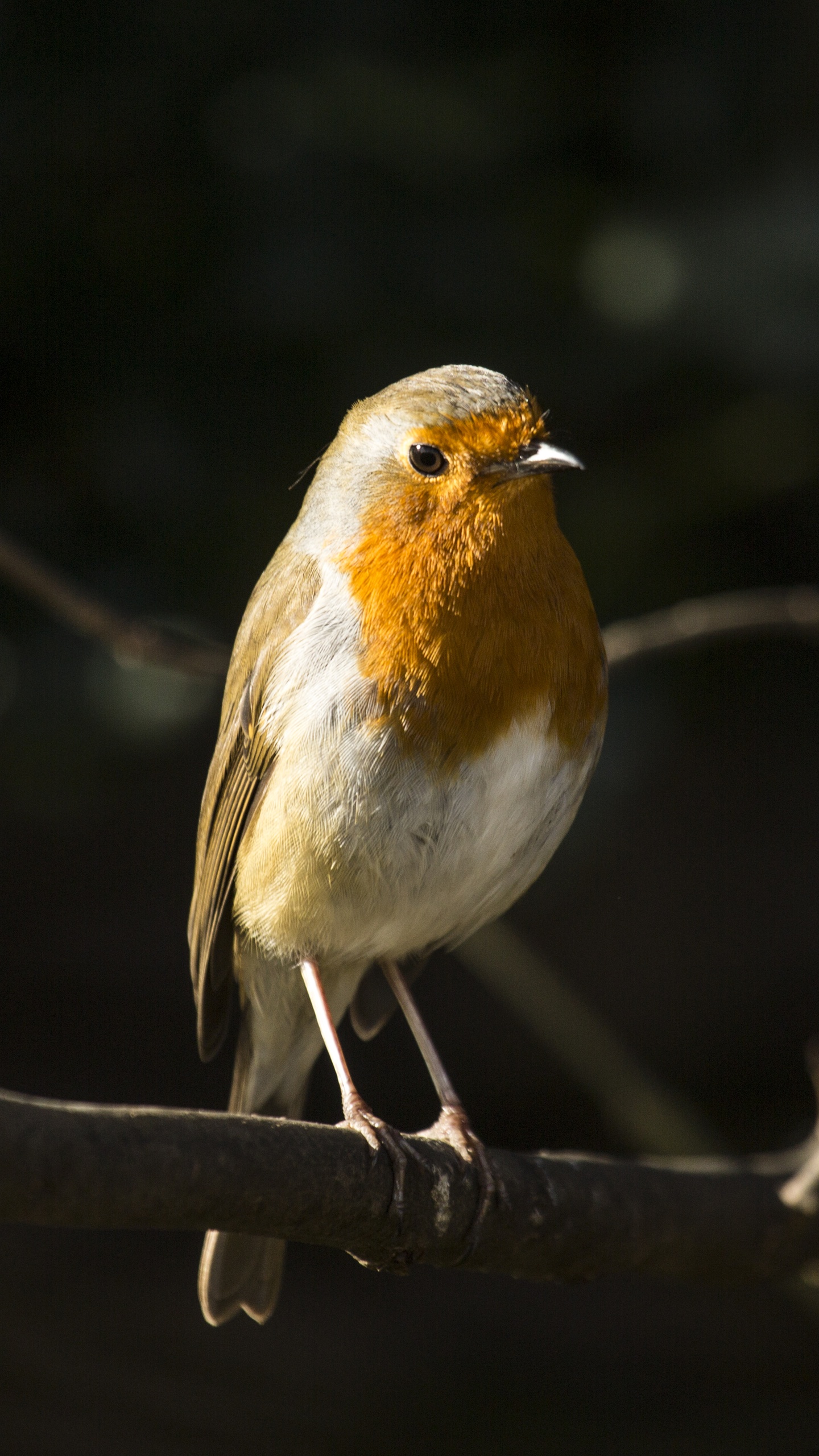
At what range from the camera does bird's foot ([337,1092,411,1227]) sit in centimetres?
184

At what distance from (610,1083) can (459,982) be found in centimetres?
99

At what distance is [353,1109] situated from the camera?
207 cm

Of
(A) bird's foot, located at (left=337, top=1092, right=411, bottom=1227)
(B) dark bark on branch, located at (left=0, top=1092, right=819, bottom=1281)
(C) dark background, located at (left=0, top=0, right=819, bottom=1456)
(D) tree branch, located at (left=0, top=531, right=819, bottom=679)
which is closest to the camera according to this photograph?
(B) dark bark on branch, located at (left=0, top=1092, right=819, bottom=1281)

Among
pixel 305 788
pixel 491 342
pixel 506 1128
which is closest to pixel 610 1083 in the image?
pixel 506 1128

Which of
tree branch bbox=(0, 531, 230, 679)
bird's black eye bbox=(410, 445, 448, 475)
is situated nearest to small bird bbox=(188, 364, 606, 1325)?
bird's black eye bbox=(410, 445, 448, 475)

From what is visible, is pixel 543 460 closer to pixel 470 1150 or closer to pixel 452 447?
pixel 452 447

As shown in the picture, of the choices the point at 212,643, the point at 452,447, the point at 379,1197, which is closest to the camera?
the point at 379,1197

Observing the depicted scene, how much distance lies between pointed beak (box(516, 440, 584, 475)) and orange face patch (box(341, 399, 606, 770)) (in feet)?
0.07

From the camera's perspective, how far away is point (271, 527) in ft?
9.37

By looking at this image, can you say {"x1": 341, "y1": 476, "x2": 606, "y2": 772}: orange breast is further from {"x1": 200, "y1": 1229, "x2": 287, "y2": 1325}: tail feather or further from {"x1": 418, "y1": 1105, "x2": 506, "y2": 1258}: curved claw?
{"x1": 200, "y1": 1229, "x2": 287, "y2": 1325}: tail feather

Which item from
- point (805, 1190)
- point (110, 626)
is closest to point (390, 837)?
point (110, 626)

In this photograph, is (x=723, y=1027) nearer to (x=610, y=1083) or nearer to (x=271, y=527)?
(x=610, y=1083)

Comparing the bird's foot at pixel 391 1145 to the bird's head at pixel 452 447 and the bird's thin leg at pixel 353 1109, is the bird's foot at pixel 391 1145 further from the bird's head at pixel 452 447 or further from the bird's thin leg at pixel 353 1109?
the bird's head at pixel 452 447

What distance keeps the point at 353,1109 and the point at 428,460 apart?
3.15 feet
